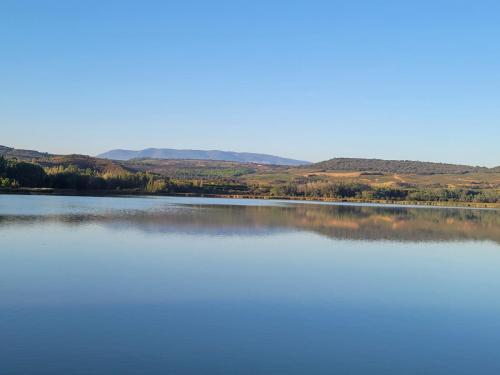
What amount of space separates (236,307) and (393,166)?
132m

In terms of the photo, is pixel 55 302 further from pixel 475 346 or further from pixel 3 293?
pixel 475 346

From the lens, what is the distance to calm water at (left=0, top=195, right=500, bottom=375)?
792 cm

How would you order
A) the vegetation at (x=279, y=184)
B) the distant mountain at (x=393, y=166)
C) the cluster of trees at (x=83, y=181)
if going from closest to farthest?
the cluster of trees at (x=83, y=181), the vegetation at (x=279, y=184), the distant mountain at (x=393, y=166)

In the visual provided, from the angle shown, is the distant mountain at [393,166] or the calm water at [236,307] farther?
the distant mountain at [393,166]

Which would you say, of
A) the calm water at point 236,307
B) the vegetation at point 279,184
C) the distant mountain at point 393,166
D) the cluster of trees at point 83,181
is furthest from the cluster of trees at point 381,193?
the calm water at point 236,307

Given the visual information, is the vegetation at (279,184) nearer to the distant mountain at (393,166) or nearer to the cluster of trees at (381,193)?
the cluster of trees at (381,193)

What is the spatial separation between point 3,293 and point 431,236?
21395mm

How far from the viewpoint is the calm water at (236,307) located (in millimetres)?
7922

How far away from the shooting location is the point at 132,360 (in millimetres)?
7609

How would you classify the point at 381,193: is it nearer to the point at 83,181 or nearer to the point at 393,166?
the point at 83,181

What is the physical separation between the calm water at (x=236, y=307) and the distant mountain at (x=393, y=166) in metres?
109

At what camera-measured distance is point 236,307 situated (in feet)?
35.6

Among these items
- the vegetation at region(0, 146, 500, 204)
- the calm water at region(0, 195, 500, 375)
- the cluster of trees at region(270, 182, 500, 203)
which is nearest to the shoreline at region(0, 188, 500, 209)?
the vegetation at region(0, 146, 500, 204)

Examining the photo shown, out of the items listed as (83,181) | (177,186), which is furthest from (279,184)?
(83,181)
